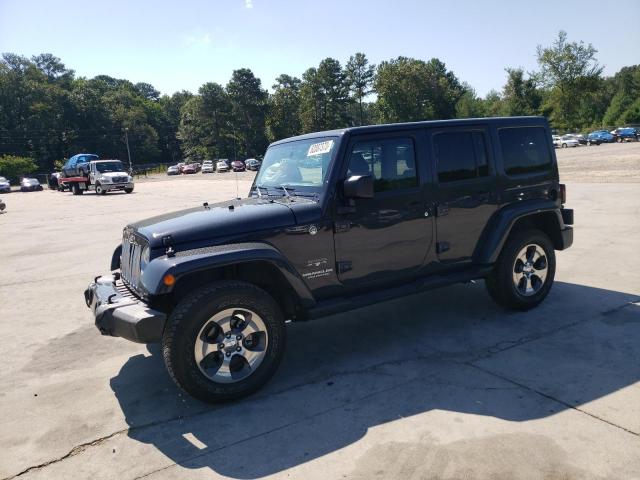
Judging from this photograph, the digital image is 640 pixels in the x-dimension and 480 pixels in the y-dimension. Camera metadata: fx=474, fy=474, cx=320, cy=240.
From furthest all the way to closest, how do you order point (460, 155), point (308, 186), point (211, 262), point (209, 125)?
point (209, 125), point (460, 155), point (308, 186), point (211, 262)

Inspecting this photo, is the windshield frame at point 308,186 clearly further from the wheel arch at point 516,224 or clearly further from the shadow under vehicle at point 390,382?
the wheel arch at point 516,224

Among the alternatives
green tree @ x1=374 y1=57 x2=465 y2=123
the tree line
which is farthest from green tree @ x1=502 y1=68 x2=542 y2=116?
green tree @ x1=374 y1=57 x2=465 y2=123

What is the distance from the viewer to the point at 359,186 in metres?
3.73

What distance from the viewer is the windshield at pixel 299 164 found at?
4.09 metres

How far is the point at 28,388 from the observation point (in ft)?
13.0

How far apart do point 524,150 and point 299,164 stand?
247 cm

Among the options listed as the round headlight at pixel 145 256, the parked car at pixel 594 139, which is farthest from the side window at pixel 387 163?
the parked car at pixel 594 139

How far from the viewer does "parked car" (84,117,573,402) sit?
341 cm

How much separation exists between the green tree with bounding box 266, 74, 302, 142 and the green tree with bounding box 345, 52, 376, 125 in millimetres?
10742

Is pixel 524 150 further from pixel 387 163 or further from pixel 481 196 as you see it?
pixel 387 163

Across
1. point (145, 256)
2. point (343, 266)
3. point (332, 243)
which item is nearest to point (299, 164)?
point (332, 243)

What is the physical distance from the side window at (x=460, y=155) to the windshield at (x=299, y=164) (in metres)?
1.13

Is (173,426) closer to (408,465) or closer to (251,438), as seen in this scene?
(251,438)

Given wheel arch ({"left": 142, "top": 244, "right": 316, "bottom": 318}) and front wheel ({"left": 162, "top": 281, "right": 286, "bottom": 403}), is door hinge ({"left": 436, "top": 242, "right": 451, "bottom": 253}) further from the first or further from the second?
front wheel ({"left": 162, "top": 281, "right": 286, "bottom": 403})
